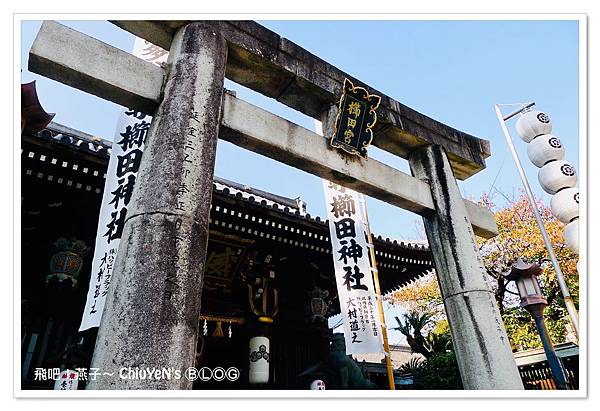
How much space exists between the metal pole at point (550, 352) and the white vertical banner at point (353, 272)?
2.19 m

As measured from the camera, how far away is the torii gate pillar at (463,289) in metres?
3.98

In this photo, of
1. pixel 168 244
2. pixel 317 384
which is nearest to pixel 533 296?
pixel 317 384

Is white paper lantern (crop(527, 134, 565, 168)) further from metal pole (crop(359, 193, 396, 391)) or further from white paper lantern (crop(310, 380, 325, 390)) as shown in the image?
white paper lantern (crop(310, 380, 325, 390))

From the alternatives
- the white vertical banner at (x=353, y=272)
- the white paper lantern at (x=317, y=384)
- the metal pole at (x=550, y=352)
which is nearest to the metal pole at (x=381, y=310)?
the white vertical banner at (x=353, y=272)

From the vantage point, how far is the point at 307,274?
8.06 m

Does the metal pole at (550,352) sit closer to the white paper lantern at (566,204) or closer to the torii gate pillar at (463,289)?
the white paper lantern at (566,204)

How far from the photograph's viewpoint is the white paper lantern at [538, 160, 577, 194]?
612 cm

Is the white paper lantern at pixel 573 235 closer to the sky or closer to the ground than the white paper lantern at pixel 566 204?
closer to the ground

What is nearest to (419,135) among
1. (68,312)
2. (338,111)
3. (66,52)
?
(338,111)

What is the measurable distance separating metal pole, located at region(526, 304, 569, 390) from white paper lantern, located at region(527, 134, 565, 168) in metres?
2.35

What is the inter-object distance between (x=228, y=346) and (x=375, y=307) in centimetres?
271

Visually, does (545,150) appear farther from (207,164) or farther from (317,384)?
(207,164)
